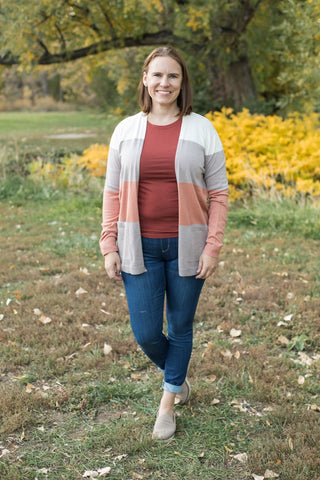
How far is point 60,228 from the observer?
723cm

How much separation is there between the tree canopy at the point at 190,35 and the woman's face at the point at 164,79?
690 centimetres

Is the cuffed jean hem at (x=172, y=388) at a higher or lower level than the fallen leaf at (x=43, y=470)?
higher

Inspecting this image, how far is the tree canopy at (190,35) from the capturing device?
9.45 m

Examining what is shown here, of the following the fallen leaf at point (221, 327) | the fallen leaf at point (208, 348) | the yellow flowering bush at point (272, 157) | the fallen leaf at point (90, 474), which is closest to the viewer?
the fallen leaf at point (90, 474)

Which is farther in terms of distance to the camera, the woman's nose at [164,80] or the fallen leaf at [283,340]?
the fallen leaf at [283,340]

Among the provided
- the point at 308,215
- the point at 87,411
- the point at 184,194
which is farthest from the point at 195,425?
the point at 308,215

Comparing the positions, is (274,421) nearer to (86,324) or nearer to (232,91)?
(86,324)

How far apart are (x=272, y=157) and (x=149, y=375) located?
5.41 metres

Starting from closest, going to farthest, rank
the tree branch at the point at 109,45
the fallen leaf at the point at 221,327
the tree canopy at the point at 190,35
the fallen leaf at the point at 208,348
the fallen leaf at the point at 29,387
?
the fallen leaf at the point at 29,387 → the fallen leaf at the point at 208,348 → the fallen leaf at the point at 221,327 → the tree canopy at the point at 190,35 → the tree branch at the point at 109,45

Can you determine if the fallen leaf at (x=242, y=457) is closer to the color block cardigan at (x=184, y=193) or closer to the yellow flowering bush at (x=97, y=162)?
the color block cardigan at (x=184, y=193)

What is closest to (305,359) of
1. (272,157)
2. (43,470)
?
(43,470)

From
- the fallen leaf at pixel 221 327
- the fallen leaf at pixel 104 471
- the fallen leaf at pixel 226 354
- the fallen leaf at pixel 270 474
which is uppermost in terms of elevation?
the fallen leaf at pixel 270 474

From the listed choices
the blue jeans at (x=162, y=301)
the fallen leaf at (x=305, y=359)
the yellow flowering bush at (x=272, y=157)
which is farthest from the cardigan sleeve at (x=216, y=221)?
the yellow flowering bush at (x=272, y=157)

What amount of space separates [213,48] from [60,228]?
5.56 meters
